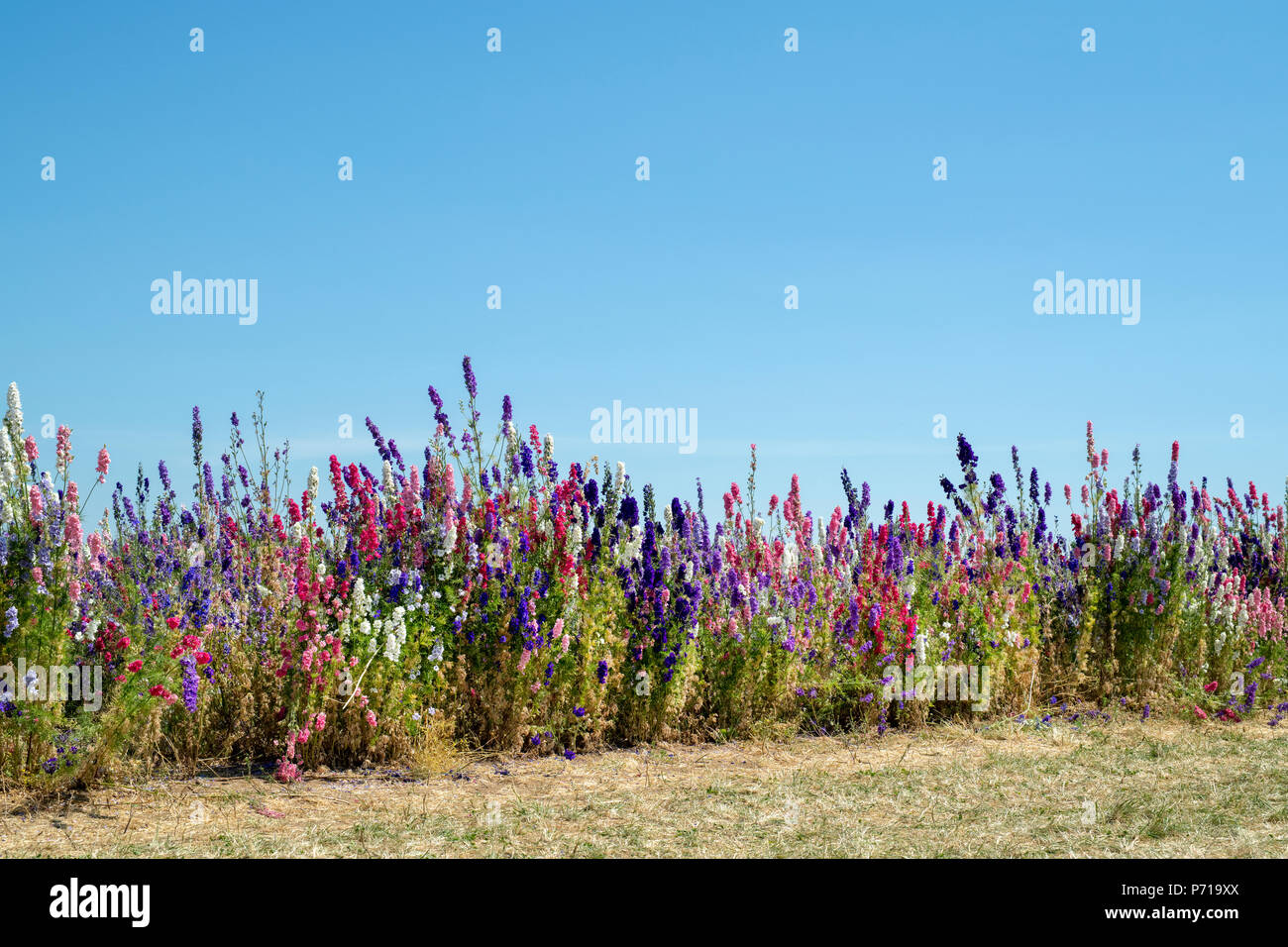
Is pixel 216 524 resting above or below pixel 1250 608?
above

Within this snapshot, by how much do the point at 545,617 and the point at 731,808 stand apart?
1.77 meters

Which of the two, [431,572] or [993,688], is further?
A: [993,688]

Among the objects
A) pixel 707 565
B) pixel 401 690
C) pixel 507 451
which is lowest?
pixel 401 690

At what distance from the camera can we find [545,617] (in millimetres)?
6660

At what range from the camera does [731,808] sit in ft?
17.9

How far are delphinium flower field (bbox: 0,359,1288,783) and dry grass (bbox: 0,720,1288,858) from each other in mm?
400

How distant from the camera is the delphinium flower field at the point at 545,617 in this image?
5750mm

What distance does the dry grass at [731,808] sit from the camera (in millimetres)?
4789

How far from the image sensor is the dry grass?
15.7ft

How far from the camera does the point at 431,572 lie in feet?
22.3

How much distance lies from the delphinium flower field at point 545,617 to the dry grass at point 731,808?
1.31ft
